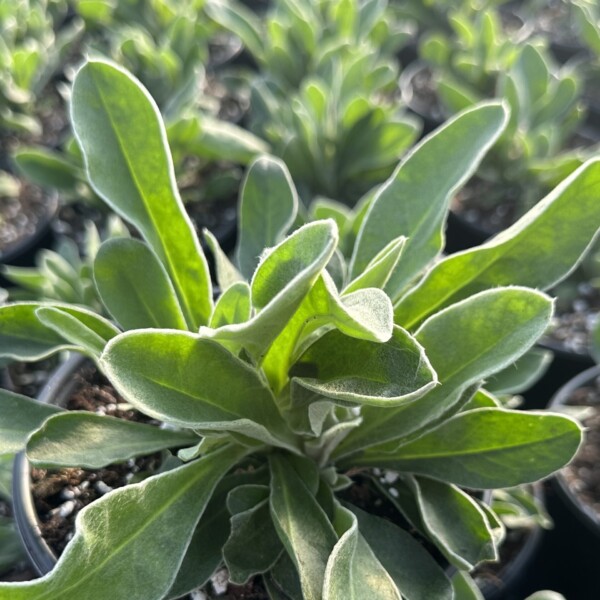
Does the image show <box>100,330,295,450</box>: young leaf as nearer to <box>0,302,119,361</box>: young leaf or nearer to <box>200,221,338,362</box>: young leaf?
<box>200,221,338,362</box>: young leaf

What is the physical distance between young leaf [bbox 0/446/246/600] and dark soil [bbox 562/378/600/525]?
765mm

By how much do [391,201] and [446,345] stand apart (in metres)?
0.23

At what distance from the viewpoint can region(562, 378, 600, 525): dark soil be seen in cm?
128

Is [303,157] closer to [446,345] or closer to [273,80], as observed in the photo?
[273,80]

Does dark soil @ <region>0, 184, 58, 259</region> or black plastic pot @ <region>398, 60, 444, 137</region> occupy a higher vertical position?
black plastic pot @ <region>398, 60, 444, 137</region>

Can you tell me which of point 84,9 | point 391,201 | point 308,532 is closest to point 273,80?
point 84,9

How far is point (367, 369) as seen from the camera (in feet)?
2.29

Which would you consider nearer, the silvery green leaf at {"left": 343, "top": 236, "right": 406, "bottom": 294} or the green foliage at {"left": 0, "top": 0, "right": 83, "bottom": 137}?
the silvery green leaf at {"left": 343, "top": 236, "right": 406, "bottom": 294}

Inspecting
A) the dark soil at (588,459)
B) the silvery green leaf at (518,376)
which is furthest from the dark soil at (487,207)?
the silvery green leaf at (518,376)

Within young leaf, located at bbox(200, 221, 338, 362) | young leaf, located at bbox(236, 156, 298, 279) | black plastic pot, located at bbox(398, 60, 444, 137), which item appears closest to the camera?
young leaf, located at bbox(200, 221, 338, 362)

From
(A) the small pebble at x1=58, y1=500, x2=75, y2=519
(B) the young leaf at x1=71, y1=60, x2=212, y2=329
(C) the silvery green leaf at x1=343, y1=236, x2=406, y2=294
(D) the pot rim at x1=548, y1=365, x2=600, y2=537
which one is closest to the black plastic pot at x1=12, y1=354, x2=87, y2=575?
(A) the small pebble at x1=58, y1=500, x2=75, y2=519

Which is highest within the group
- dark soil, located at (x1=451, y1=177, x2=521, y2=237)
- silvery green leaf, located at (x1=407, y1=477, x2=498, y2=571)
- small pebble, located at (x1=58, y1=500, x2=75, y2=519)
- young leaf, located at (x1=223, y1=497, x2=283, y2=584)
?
silvery green leaf, located at (x1=407, y1=477, x2=498, y2=571)

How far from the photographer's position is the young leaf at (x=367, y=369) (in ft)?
Answer: 2.06

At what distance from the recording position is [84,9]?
195cm
